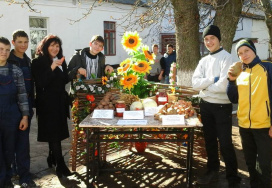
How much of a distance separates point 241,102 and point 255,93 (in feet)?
0.54

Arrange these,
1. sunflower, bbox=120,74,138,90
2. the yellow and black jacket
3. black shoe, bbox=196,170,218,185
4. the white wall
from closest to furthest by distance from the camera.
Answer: the yellow and black jacket
black shoe, bbox=196,170,218,185
sunflower, bbox=120,74,138,90
the white wall

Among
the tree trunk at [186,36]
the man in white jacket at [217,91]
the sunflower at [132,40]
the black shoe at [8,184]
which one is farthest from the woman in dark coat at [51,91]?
the tree trunk at [186,36]

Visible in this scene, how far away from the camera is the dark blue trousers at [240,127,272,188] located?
273 centimetres

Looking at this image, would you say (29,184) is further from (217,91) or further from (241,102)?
(241,102)

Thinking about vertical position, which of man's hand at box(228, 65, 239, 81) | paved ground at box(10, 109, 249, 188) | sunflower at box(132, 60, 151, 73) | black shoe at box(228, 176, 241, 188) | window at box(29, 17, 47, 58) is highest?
window at box(29, 17, 47, 58)

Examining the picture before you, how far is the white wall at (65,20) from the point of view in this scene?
10766 millimetres

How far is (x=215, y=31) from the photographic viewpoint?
3.06 meters

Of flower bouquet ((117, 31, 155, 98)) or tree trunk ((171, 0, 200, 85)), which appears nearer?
flower bouquet ((117, 31, 155, 98))

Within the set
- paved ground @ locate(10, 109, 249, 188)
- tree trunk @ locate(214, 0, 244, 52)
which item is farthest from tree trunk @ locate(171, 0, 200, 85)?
paved ground @ locate(10, 109, 249, 188)

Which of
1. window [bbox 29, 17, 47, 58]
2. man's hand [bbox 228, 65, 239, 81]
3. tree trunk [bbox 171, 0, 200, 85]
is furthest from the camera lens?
window [bbox 29, 17, 47, 58]

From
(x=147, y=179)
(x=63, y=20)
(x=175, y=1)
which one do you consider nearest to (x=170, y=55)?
(x=175, y=1)

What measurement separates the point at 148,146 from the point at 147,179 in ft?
3.85

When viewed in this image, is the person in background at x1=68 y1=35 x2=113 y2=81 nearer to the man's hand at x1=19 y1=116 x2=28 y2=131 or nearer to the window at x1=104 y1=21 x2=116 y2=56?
the man's hand at x1=19 y1=116 x2=28 y2=131

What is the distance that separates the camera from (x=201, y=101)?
332cm
